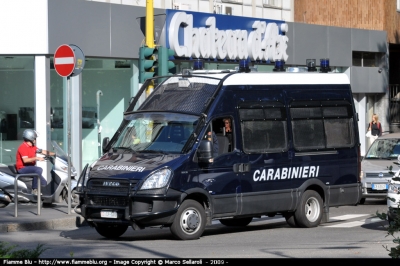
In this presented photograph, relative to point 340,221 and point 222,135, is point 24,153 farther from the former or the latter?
point 340,221

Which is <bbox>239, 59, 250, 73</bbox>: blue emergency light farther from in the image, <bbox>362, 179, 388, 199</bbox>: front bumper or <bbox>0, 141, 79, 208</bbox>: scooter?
<bbox>362, 179, 388, 199</bbox>: front bumper

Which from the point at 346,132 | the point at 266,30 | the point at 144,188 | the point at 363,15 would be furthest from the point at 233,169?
the point at 363,15

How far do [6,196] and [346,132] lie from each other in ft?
22.4

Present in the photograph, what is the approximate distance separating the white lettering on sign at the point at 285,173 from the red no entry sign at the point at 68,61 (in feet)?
14.4

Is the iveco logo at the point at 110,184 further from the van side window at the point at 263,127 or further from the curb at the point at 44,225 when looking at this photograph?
the curb at the point at 44,225

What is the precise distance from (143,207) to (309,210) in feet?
12.6

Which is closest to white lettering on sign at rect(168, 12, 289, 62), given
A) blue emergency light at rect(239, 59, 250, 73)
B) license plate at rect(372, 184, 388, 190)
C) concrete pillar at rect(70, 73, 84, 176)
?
concrete pillar at rect(70, 73, 84, 176)

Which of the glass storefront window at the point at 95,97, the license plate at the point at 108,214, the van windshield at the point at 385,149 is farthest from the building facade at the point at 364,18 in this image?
the license plate at the point at 108,214

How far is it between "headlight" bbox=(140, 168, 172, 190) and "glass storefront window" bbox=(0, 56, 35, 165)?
9.38 metres

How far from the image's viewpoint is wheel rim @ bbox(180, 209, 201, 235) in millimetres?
13008

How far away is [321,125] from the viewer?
51.0ft

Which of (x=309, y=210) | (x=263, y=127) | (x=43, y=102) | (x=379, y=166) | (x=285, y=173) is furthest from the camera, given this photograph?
(x=43, y=102)

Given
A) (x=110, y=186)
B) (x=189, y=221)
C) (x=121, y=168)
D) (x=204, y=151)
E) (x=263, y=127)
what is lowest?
(x=189, y=221)

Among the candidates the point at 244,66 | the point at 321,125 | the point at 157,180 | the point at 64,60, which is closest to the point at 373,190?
the point at 321,125
